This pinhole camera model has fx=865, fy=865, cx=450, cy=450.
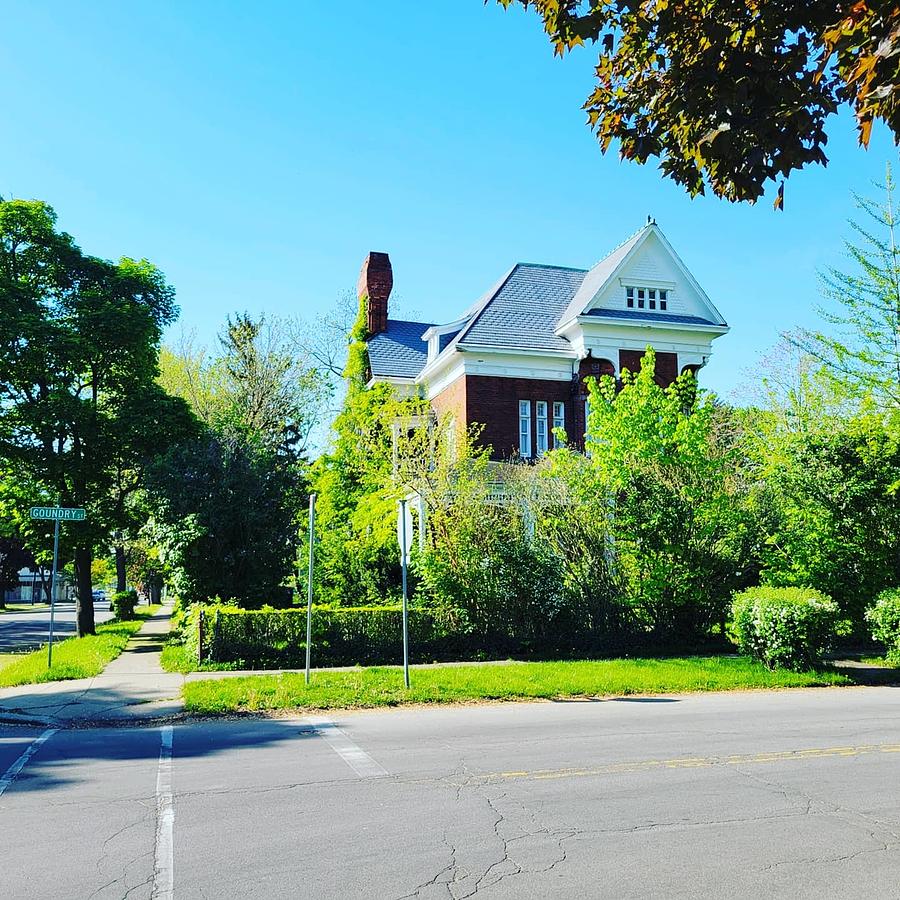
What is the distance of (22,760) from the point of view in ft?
29.5

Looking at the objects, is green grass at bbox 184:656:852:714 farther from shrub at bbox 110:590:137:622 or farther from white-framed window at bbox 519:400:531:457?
shrub at bbox 110:590:137:622

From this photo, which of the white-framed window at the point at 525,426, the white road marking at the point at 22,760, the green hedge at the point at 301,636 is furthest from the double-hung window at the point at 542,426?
the white road marking at the point at 22,760

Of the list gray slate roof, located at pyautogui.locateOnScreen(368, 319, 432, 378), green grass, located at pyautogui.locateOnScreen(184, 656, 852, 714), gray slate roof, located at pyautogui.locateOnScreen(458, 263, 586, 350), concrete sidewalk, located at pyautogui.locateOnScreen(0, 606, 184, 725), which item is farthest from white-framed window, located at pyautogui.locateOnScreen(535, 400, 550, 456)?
concrete sidewalk, located at pyautogui.locateOnScreen(0, 606, 184, 725)

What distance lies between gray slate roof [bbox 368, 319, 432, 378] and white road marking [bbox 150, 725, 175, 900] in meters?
26.2

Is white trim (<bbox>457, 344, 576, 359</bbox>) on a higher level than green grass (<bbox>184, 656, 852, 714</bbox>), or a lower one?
higher

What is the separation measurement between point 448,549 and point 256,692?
257 inches

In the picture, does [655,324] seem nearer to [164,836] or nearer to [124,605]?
[164,836]

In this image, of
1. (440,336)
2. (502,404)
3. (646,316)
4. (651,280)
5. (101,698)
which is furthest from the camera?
(440,336)

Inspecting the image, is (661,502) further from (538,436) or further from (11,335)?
(11,335)

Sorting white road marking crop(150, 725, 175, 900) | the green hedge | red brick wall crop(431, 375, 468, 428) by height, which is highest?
red brick wall crop(431, 375, 468, 428)

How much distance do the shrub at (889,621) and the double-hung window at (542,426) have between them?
14456 millimetres

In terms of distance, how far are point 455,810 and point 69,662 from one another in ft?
45.0

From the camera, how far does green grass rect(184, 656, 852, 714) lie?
1291 cm

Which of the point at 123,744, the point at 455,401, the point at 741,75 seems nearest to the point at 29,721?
the point at 123,744
